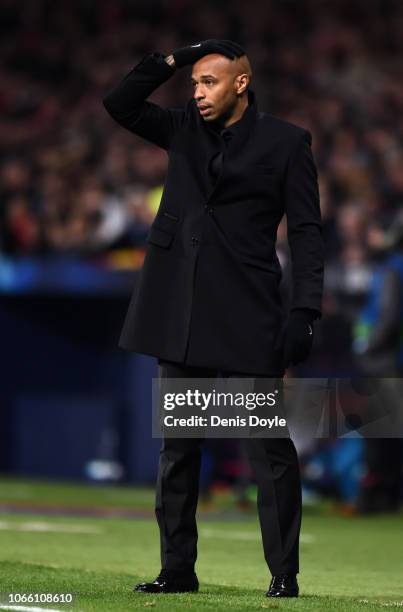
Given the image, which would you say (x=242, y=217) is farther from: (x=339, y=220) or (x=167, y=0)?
(x=167, y=0)

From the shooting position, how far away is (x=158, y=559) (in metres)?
7.27

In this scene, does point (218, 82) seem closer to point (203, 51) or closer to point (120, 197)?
point (203, 51)

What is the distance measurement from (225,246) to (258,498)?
33.8 inches

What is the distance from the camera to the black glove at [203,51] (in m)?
5.19

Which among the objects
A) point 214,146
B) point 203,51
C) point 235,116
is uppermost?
point 203,51

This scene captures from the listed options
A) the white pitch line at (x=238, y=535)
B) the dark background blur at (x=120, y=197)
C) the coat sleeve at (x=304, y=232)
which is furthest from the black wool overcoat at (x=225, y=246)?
the white pitch line at (x=238, y=535)

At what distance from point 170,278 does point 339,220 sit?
8.07 metres

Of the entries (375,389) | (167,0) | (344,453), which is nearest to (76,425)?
(344,453)

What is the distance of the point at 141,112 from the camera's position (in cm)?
532

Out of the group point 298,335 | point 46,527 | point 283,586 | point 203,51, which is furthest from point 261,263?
point 46,527

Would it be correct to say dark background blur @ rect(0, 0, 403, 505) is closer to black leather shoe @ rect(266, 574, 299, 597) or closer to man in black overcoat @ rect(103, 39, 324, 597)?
man in black overcoat @ rect(103, 39, 324, 597)

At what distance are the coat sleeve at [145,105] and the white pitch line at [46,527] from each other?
12.5 ft

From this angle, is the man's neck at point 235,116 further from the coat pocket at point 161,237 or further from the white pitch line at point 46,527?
the white pitch line at point 46,527

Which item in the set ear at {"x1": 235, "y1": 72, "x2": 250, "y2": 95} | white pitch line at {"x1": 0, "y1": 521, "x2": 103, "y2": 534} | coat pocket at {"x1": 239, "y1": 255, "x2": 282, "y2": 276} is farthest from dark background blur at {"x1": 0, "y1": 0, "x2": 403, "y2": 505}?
ear at {"x1": 235, "y1": 72, "x2": 250, "y2": 95}
